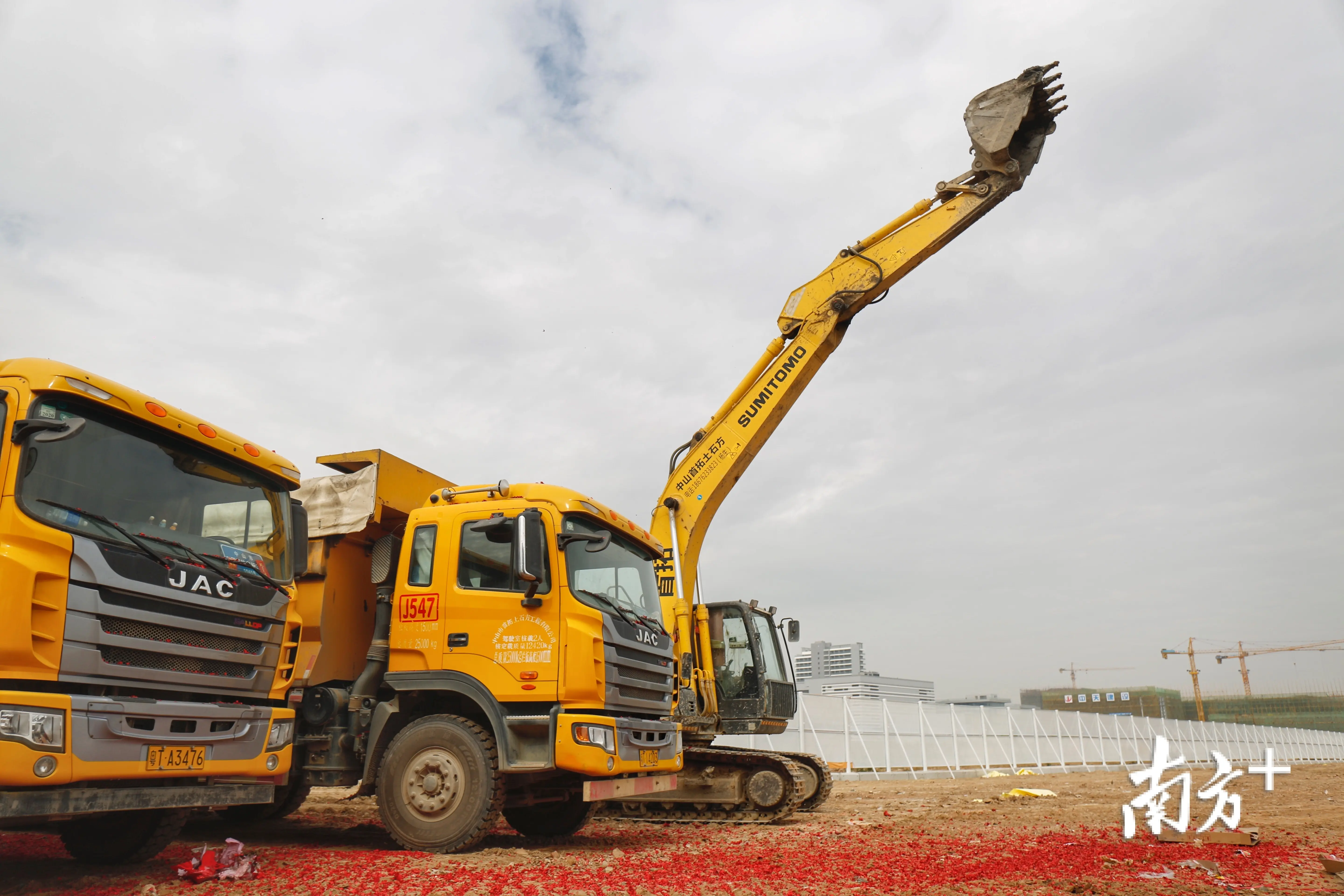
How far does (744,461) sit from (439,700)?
5.69 m

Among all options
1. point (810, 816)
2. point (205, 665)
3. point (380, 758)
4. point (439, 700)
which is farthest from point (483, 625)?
point (810, 816)

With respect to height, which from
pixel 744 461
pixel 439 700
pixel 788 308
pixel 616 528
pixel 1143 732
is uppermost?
pixel 788 308

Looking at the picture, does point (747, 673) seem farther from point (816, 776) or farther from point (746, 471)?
point (746, 471)

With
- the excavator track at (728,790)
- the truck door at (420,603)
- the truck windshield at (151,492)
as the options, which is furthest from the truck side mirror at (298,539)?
the excavator track at (728,790)

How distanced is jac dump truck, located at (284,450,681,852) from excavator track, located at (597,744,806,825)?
2604 millimetres

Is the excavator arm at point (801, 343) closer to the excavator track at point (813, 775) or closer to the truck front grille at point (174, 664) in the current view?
the excavator track at point (813, 775)

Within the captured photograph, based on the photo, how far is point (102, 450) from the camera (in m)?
5.79

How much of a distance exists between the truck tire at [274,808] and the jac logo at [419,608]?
251 cm

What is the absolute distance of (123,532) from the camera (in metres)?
5.68

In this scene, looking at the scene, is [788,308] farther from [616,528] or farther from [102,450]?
[102,450]

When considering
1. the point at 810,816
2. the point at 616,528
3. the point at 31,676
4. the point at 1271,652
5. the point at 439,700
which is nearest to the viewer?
the point at 31,676

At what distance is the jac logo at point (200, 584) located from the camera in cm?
585

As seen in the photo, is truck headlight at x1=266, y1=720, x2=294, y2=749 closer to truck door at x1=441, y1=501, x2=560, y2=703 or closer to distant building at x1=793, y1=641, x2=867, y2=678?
truck door at x1=441, y1=501, x2=560, y2=703

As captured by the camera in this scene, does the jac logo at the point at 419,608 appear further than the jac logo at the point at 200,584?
Yes
